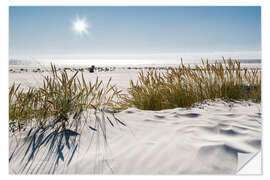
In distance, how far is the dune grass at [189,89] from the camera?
9.73ft

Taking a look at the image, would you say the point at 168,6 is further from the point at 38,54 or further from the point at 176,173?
the point at 176,173

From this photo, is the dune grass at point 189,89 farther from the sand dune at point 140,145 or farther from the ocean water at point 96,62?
the sand dune at point 140,145

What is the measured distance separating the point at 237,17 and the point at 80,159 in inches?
78.5

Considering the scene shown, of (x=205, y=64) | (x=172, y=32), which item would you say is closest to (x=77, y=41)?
(x=172, y=32)

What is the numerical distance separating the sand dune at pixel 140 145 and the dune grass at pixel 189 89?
0.76m

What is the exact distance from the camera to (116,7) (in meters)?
2.21


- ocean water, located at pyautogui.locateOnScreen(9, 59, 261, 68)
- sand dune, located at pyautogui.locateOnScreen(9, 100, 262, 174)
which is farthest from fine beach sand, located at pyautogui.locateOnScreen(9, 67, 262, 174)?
ocean water, located at pyautogui.locateOnScreen(9, 59, 261, 68)

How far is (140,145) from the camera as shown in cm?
157

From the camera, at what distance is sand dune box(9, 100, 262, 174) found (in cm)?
136

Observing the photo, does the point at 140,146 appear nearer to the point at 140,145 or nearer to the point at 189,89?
the point at 140,145

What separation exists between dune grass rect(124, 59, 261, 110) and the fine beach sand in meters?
0.77
